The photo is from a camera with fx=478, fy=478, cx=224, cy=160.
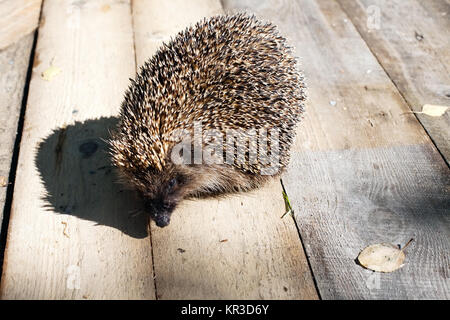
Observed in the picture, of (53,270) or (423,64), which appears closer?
(53,270)

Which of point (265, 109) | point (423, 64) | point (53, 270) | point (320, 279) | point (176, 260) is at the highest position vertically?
point (265, 109)

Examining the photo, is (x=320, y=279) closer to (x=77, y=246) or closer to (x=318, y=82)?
(x=77, y=246)

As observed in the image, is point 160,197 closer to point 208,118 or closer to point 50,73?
point 208,118

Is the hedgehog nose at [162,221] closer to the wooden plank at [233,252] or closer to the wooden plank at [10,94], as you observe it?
the wooden plank at [233,252]

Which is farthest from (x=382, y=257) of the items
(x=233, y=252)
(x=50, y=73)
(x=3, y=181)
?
(x=50, y=73)

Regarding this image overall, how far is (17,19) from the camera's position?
4.76 m

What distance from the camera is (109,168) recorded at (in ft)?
10.6

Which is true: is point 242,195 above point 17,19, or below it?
below

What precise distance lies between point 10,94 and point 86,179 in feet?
4.14

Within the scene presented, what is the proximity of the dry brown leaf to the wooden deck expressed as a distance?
5 centimetres

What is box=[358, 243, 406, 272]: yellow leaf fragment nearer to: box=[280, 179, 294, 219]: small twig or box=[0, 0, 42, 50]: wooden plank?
box=[280, 179, 294, 219]: small twig

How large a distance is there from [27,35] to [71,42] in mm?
476
